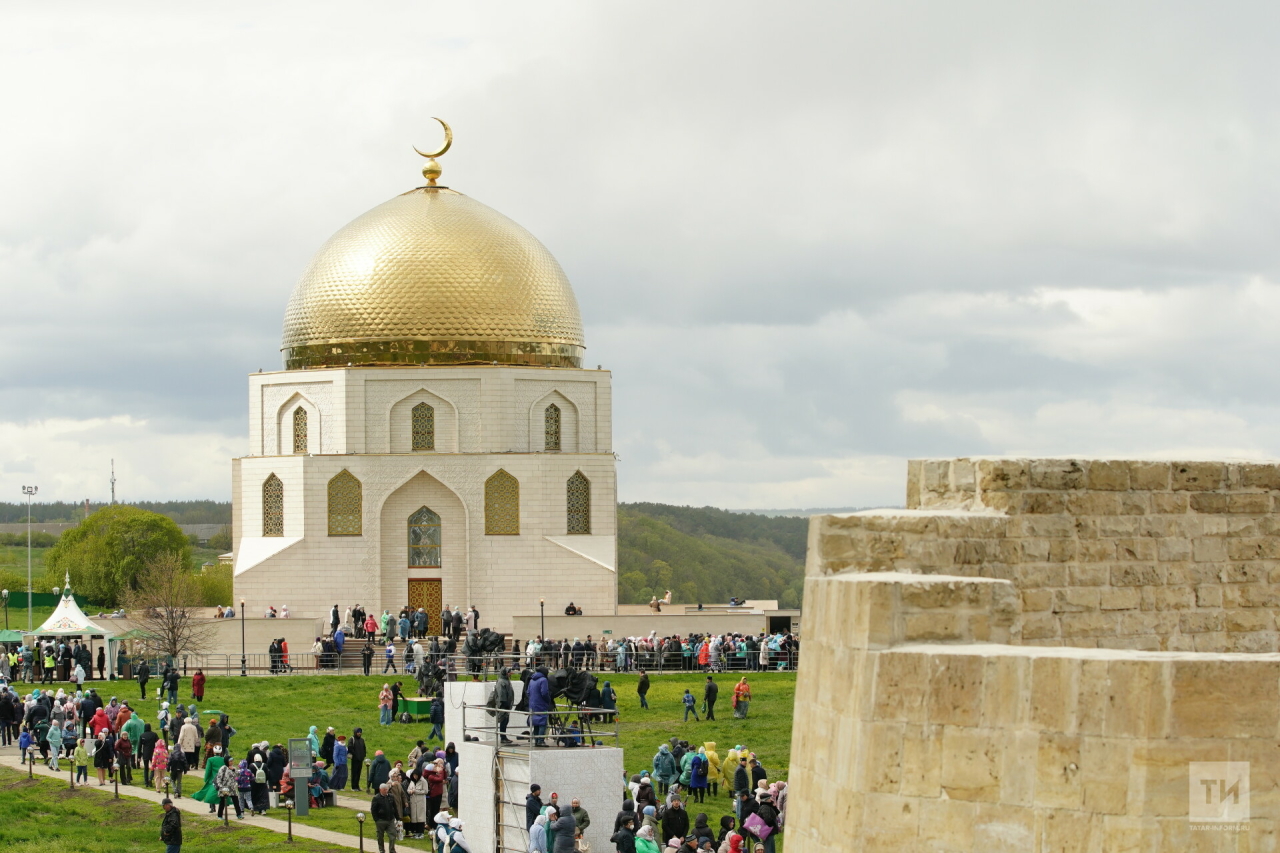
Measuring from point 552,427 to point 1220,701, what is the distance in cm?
3640

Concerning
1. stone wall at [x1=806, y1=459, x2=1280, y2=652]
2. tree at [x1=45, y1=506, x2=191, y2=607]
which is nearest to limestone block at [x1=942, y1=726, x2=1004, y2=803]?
stone wall at [x1=806, y1=459, x2=1280, y2=652]

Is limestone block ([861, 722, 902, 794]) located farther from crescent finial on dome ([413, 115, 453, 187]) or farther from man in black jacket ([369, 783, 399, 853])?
crescent finial on dome ([413, 115, 453, 187])

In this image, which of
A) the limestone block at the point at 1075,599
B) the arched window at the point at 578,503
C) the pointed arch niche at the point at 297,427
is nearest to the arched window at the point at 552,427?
the arched window at the point at 578,503

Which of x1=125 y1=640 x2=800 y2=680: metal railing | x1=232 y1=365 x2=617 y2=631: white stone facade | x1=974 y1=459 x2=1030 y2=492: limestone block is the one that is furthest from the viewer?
x1=232 y1=365 x2=617 y2=631: white stone facade

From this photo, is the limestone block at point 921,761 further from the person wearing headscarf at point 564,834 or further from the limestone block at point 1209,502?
the person wearing headscarf at point 564,834

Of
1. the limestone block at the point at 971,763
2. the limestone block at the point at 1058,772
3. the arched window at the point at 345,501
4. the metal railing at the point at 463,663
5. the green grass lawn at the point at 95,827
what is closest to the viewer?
the limestone block at the point at 1058,772

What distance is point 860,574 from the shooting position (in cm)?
559

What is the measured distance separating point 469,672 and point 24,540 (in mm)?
88172

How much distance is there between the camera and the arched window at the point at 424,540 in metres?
40.0

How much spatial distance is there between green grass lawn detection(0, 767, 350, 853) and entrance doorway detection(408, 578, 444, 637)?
60.9 feet

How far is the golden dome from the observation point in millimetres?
40375

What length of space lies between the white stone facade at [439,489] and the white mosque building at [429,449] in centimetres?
4

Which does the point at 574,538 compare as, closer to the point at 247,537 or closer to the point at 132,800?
the point at 247,537

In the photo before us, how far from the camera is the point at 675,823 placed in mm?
15430
